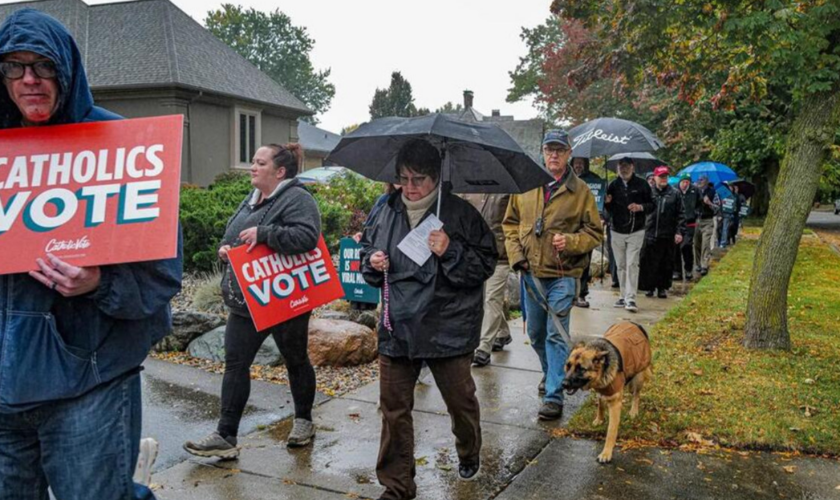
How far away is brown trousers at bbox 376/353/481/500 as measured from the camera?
390 cm

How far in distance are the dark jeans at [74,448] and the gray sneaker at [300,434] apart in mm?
2457

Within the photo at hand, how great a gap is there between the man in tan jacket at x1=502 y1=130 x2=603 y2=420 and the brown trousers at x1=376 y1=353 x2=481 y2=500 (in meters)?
1.54

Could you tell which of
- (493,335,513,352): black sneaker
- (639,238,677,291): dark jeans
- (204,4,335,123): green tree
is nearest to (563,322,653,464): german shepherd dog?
(493,335,513,352): black sneaker

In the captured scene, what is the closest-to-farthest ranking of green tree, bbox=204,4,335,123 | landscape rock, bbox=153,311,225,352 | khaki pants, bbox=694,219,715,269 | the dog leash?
the dog leash
landscape rock, bbox=153,311,225,352
khaki pants, bbox=694,219,715,269
green tree, bbox=204,4,335,123

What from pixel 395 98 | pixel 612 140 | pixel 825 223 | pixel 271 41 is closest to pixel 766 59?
pixel 612 140

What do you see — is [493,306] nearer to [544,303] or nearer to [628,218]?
[544,303]

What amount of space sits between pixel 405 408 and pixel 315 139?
4763cm

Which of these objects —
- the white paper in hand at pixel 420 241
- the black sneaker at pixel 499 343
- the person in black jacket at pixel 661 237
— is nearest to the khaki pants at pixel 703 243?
the person in black jacket at pixel 661 237

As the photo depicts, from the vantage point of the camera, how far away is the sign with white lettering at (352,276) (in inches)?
331

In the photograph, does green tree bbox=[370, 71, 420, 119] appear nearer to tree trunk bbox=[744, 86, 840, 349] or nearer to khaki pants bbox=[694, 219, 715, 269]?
khaki pants bbox=[694, 219, 715, 269]

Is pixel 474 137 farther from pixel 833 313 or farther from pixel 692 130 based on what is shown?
pixel 692 130

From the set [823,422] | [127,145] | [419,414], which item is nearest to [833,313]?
[823,422]

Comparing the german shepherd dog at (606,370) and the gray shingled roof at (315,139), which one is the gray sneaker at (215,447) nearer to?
the german shepherd dog at (606,370)

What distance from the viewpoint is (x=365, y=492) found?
13.6 feet
